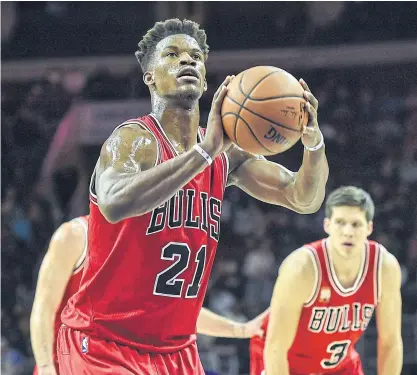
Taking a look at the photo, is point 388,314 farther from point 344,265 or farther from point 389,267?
point 344,265

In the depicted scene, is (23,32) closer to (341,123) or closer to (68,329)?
(341,123)

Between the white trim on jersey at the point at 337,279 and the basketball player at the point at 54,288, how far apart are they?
163cm

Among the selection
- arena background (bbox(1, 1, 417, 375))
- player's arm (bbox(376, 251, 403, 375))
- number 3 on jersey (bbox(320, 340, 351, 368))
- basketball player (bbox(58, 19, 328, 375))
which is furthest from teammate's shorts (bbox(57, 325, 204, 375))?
arena background (bbox(1, 1, 417, 375))

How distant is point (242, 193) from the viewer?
9719 mm

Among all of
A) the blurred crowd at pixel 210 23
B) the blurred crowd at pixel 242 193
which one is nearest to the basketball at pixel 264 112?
the blurred crowd at pixel 242 193

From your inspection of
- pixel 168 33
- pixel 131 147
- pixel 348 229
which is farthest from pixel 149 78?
pixel 348 229

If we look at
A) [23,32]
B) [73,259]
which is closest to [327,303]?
[73,259]

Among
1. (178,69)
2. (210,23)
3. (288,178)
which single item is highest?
(210,23)

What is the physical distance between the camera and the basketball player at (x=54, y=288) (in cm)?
397

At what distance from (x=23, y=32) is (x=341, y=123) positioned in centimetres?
486

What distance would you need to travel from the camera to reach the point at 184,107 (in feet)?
10.0

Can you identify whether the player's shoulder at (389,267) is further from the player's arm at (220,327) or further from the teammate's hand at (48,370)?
the teammate's hand at (48,370)

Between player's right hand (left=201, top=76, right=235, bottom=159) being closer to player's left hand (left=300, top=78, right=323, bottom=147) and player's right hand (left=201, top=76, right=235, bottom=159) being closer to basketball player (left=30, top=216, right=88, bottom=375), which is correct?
player's left hand (left=300, top=78, right=323, bottom=147)

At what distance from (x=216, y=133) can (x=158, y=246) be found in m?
0.51
